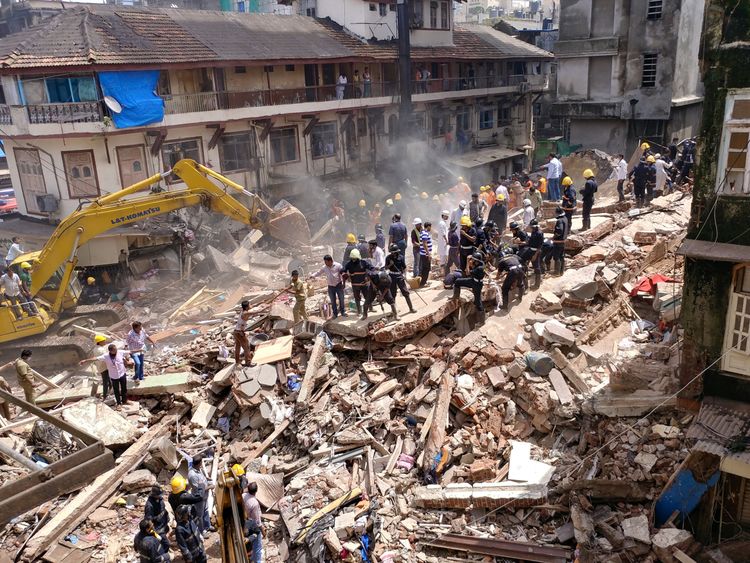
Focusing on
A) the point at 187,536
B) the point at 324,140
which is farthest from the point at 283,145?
the point at 187,536

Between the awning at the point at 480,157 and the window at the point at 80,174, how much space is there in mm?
18806

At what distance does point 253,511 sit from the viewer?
9.69 meters

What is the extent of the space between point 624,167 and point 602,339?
427 inches

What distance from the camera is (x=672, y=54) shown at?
3155 cm

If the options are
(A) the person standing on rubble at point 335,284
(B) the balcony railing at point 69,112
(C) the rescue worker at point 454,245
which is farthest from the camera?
(B) the balcony railing at point 69,112

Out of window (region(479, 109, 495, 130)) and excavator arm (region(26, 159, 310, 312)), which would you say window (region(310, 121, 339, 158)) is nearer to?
excavator arm (region(26, 159, 310, 312))

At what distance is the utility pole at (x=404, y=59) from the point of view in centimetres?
3312

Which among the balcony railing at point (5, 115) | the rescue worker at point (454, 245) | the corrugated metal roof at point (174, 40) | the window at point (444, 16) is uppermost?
the window at point (444, 16)

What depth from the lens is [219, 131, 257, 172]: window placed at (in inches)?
1091

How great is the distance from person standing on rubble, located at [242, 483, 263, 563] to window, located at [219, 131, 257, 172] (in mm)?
20433

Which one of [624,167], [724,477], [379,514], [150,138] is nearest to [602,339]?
[724,477]

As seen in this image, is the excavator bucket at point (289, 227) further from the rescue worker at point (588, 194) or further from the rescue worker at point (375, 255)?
the rescue worker at point (588, 194)

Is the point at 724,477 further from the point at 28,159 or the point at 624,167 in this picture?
the point at 28,159

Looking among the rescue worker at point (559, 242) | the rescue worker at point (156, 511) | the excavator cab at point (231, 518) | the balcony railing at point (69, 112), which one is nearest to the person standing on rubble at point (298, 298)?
the rescue worker at point (156, 511)
